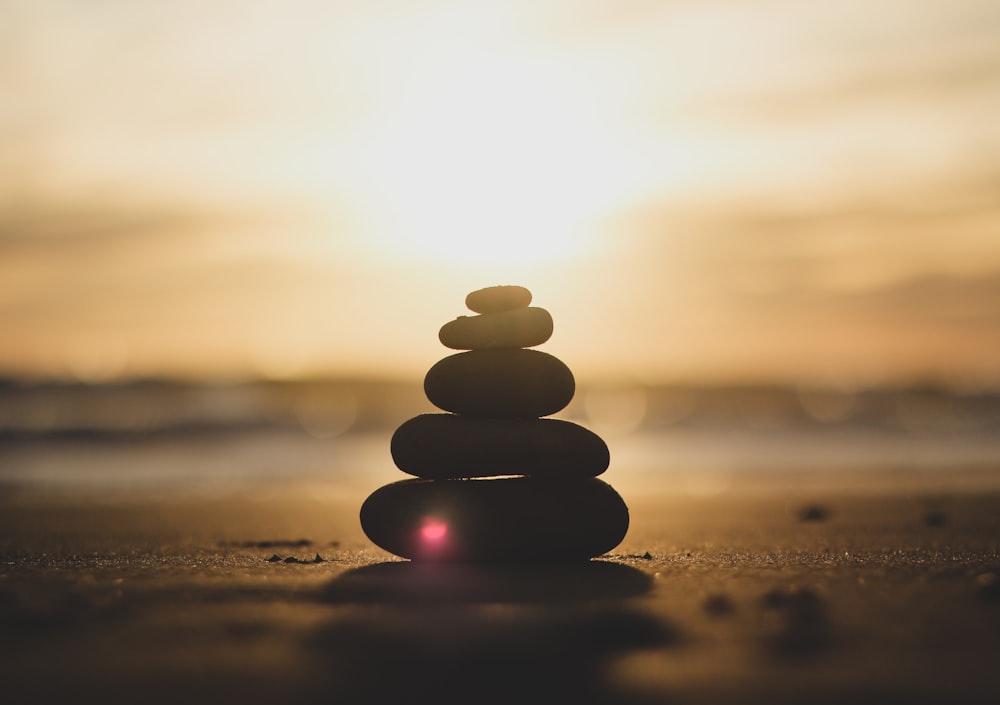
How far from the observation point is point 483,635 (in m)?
5.37

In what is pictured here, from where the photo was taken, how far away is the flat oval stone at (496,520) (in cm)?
784

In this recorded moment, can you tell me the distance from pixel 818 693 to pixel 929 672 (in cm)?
73

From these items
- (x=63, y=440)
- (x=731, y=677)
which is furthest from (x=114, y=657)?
(x=63, y=440)

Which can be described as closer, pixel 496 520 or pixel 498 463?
pixel 496 520

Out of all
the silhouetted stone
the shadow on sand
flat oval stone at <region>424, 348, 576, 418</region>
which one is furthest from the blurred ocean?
the shadow on sand

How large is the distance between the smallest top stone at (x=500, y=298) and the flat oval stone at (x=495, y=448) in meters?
1.06

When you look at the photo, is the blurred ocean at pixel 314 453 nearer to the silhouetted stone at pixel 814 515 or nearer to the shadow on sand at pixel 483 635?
the silhouetted stone at pixel 814 515

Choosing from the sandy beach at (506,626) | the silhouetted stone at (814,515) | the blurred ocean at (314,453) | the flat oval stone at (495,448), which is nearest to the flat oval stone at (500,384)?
the flat oval stone at (495,448)

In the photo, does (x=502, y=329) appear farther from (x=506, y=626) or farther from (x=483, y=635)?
(x=483, y=635)

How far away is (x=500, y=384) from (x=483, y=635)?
10.7 ft

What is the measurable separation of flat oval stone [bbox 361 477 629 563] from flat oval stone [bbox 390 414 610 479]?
4.9 inches

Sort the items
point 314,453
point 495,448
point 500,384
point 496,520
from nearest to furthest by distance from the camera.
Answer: point 496,520 → point 495,448 → point 500,384 → point 314,453

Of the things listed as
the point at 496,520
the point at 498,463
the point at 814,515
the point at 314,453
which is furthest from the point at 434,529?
the point at 314,453

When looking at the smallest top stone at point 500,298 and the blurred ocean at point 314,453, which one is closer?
the smallest top stone at point 500,298
